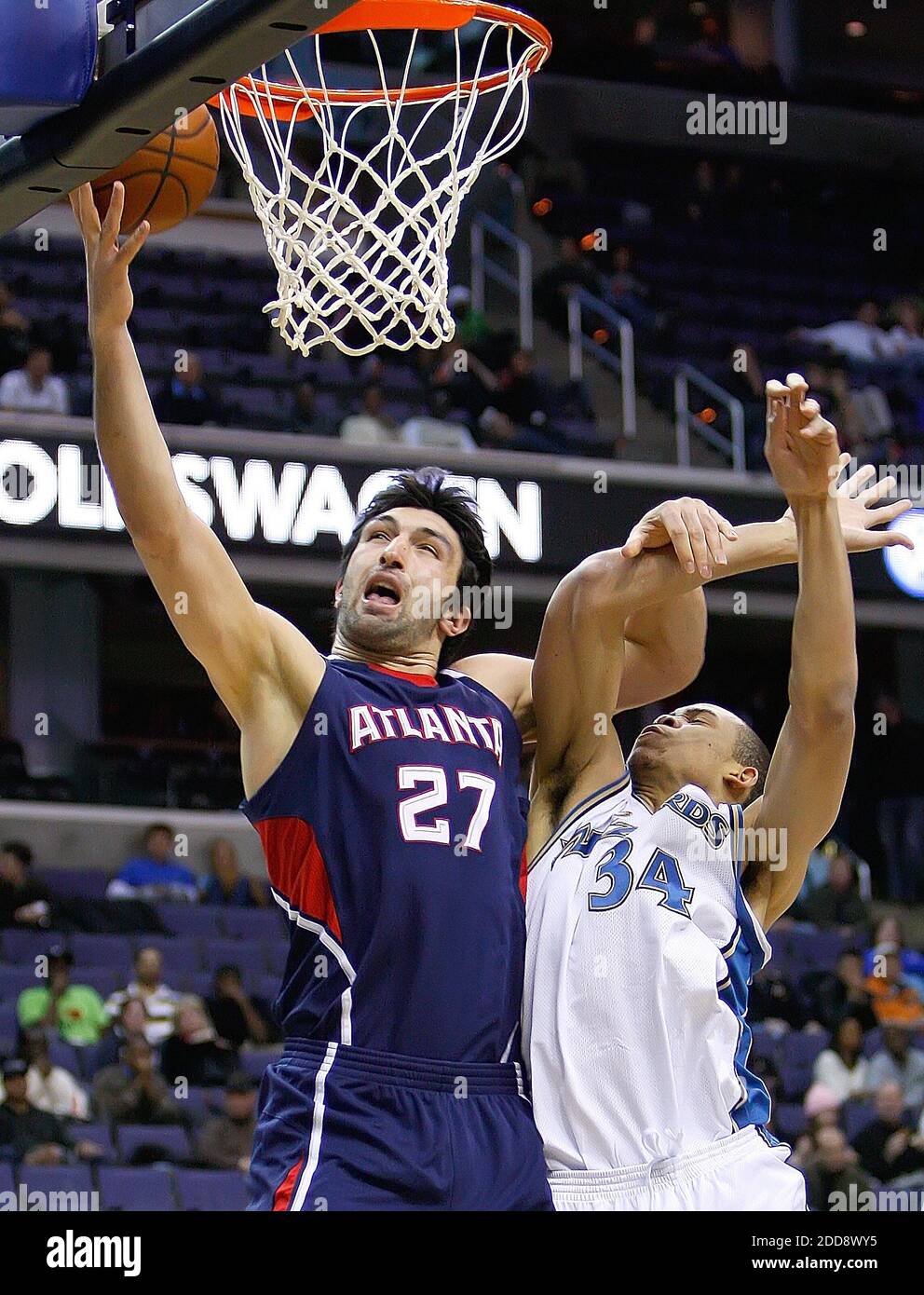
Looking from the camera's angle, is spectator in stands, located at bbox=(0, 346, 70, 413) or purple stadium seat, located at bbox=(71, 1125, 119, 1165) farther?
spectator in stands, located at bbox=(0, 346, 70, 413)

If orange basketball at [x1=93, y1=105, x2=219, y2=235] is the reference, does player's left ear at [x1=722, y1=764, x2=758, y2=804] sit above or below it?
below

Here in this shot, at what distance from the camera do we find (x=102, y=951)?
→ 8945 millimetres

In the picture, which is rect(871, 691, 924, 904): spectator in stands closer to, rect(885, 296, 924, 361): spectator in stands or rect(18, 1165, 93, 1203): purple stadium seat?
rect(885, 296, 924, 361): spectator in stands

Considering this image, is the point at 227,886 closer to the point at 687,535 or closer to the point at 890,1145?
the point at 890,1145

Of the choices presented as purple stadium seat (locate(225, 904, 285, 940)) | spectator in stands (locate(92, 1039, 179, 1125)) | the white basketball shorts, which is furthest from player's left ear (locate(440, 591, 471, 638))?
purple stadium seat (locate(225, 904, 285, 940))

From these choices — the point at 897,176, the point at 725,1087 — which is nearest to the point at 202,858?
the point at 725,1087

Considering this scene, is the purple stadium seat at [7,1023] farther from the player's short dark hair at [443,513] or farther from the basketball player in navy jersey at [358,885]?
the basketball player in navy jersey at [358,885]

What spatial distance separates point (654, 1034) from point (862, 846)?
8.58 metres

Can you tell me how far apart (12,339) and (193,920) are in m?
3.43

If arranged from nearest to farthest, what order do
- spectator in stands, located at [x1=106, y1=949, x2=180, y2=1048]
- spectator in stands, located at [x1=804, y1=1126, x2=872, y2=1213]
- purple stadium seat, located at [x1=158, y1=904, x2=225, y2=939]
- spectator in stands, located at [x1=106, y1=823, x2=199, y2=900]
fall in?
spectator in stands, located at [x1=804, y1=1126, x2=872, y2=1213]
spectator in stands, located at [x1=106, y1=949, x2=180, y2=1048]
purple stadium seat, located at [x1=158, y1=904, x2=225, y2=939]
spectator in stands, located at [x1=106, y1=823, x2=199, y2=900]

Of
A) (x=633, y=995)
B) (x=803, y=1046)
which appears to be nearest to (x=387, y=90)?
(x=633, y=995)

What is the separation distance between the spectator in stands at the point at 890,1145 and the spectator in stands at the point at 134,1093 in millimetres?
3120

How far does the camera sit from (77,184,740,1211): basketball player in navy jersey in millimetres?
3209

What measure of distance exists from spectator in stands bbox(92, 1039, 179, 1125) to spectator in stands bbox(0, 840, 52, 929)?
125 centimetres
